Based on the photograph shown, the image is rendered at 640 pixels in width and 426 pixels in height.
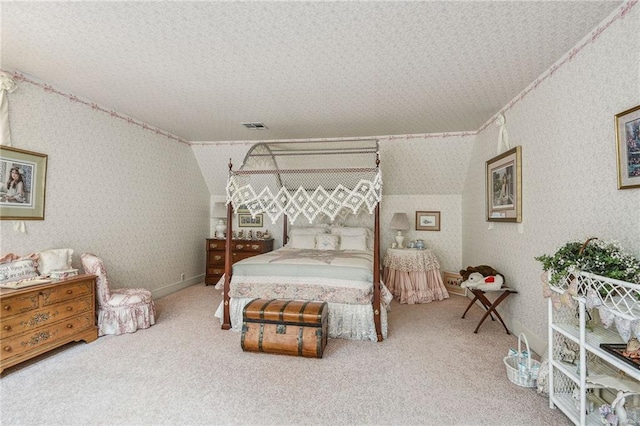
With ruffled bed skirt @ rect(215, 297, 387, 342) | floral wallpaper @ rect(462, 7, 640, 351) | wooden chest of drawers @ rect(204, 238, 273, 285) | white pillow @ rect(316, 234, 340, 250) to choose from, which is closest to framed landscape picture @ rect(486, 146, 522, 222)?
floral wallpaper @ rect(462, 7, 640, 351)

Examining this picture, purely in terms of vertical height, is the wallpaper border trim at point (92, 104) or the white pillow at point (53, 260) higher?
the wallpaper border trim at point (92, 104)

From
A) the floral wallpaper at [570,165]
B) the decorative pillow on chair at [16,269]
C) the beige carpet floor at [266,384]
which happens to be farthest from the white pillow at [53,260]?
the floral wallpaper at [570,165]

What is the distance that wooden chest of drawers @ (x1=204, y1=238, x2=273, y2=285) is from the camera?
18.7 ft

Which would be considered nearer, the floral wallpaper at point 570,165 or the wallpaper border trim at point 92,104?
the floral wallpaper at point 570,165

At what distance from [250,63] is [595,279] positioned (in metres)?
2.95

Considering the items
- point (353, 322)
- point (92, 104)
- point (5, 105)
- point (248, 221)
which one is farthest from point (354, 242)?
point (5, 105)

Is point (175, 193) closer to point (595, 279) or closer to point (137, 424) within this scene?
point (137, 424)

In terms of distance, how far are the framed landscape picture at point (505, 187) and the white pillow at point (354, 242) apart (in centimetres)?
183

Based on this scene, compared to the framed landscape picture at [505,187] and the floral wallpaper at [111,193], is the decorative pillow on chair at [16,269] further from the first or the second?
the framed landscape picture at [505,187]

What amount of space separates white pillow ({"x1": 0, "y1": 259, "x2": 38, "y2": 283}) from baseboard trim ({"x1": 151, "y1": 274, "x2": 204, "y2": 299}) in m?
1.91

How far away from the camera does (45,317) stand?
285 cm

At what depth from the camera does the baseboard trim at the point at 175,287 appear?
488cm

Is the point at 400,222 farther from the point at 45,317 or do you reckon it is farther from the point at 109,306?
the point at 45,317

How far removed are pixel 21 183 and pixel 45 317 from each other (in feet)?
4.43
